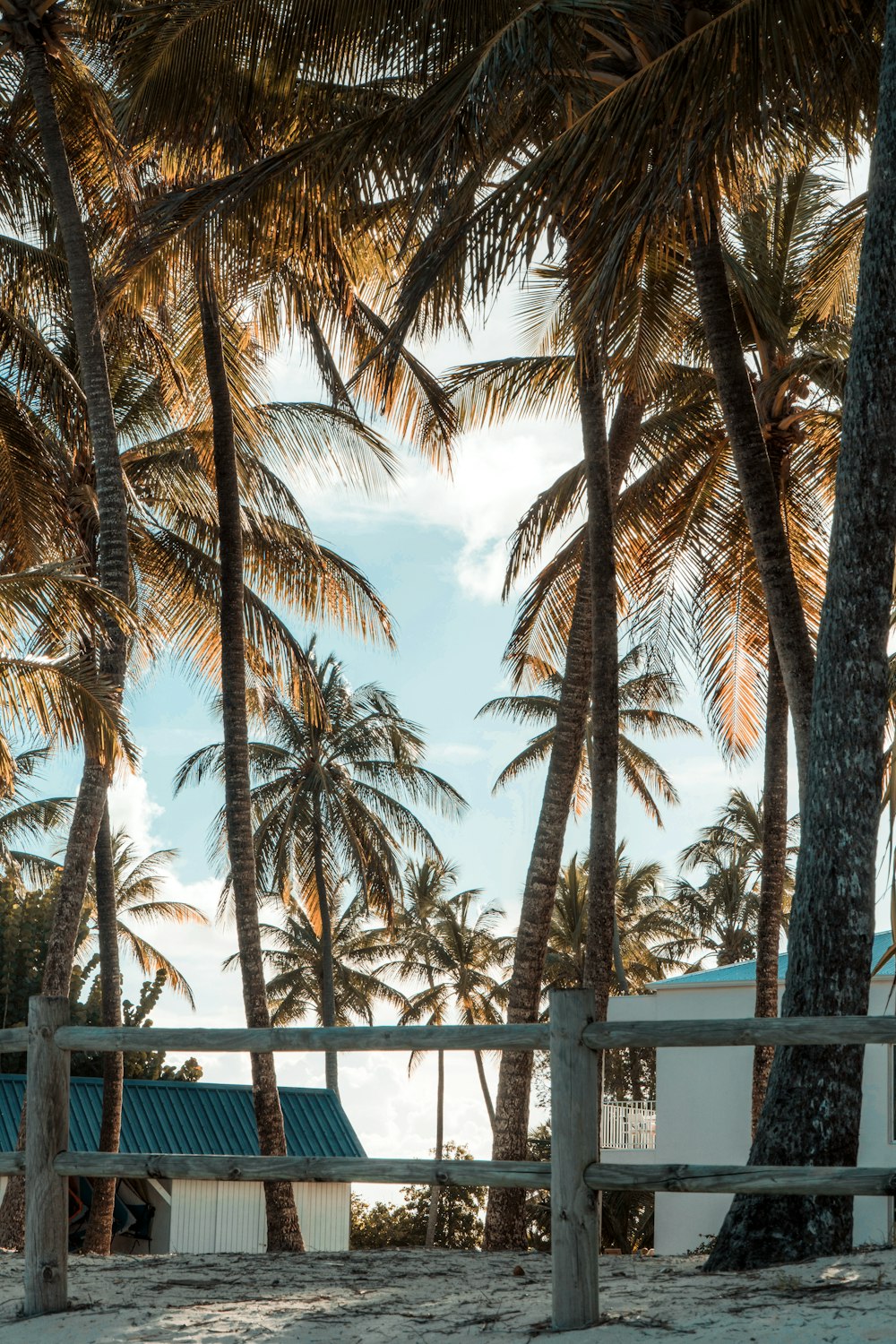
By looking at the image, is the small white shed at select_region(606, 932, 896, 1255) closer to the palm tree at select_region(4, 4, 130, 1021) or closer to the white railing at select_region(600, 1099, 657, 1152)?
the white railing at select_region(600, 1099, 657, 1152)

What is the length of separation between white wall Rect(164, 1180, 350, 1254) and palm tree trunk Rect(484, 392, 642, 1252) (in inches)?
376

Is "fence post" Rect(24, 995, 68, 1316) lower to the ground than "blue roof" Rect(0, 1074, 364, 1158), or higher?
higher

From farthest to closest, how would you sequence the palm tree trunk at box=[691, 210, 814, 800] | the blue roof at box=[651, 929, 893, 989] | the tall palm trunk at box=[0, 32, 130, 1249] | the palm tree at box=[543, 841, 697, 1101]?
the palm tree at box=[543, 841, 697, 1101] < the blue roof at box=[651, 929, 893, 989] < the tall palm trunk at box=[0, 32, 130, 1249] < the palm tree trunk at box=[691, 210, 814, 800]

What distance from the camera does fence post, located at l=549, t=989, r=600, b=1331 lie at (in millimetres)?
4707

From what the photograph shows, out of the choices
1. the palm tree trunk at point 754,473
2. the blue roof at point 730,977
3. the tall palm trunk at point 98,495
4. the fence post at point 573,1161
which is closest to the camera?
the fence post at point 573,1161

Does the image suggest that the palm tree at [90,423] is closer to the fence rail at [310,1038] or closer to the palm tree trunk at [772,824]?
the palm tree trunk at [772,824]

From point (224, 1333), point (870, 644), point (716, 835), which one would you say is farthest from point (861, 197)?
point (716, 835)

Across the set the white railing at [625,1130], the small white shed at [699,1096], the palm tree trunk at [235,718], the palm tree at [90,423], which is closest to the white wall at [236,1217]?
the white railing at [625,1130]

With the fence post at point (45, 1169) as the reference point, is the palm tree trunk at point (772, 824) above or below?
above

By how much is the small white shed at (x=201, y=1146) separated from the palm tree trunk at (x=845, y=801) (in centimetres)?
1525

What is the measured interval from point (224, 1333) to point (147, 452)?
1470cm

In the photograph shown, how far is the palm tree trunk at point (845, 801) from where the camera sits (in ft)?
20.1

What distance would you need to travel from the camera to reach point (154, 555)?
1711cm

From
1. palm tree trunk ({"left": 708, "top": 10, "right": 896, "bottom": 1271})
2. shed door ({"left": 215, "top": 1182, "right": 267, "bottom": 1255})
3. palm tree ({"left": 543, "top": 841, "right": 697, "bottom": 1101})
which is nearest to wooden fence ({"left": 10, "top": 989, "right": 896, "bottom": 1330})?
palm tree trunk ({"left": 708, "top": 10, "right": 896, "bottom": 1271})
